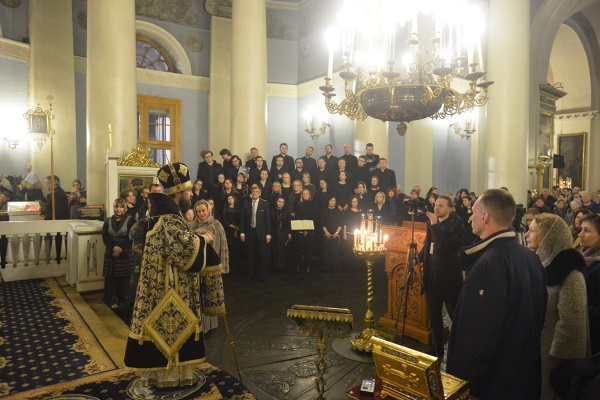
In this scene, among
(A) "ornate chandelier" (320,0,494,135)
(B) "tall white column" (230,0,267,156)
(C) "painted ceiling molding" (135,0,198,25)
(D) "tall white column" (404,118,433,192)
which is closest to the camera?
(A) "ornate chandelier" (320,0,494,135)

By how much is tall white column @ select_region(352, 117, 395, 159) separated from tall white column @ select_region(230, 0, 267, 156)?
2.50 metres

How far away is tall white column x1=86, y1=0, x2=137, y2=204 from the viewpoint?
8797 mm

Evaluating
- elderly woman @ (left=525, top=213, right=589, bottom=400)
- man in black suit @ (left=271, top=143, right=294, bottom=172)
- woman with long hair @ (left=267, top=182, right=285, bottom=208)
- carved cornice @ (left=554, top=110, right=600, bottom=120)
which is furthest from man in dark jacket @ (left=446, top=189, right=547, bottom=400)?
carved cornice @ (left=554, top=110, right=600, bottom=120)

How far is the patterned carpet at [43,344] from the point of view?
12.3ft

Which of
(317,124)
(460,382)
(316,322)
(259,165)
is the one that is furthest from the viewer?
(317,124)

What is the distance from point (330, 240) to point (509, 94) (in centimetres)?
643

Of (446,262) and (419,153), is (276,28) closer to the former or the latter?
(419,153)

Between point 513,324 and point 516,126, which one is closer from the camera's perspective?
point 513,324

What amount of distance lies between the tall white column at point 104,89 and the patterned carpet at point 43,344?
10.8 feet

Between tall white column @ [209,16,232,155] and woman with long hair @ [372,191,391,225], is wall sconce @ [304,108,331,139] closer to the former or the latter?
tall white column @ [209,16,232,155]

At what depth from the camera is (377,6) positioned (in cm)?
515

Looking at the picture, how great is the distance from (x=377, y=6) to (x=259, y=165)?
196 inches

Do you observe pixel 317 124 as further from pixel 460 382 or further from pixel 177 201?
pixel 460 382

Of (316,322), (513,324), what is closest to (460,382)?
(513,324)
